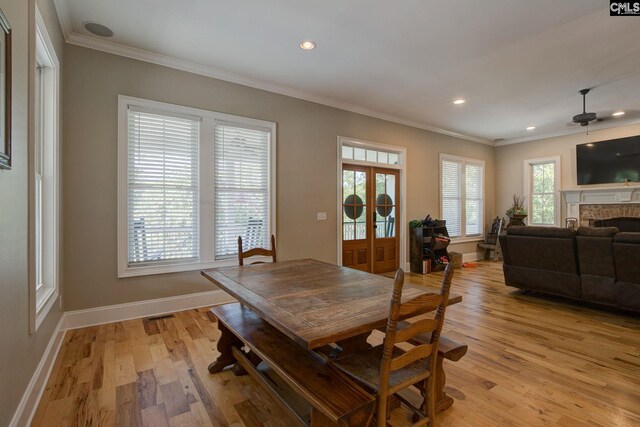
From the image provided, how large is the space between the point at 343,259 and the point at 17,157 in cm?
414

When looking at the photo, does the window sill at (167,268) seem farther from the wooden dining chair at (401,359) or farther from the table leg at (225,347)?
the wooden dining chair at (401,359)

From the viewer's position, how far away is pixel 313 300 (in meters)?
1.63

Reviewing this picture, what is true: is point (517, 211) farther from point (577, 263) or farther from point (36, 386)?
point (36, 386)

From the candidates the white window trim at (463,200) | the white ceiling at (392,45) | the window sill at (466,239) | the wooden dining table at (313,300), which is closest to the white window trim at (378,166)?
the white ceiling at (392,45)

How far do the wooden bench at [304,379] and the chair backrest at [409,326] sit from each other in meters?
0.17

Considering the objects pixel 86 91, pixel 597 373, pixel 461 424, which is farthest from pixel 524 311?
pixel 86 91

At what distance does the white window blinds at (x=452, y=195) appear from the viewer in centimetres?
665

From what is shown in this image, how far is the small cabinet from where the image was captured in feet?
18.8

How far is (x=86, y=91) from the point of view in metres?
3.07

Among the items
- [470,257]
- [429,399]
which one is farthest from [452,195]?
[429,399]

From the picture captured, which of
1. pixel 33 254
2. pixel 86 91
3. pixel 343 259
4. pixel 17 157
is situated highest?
pixel 86 91

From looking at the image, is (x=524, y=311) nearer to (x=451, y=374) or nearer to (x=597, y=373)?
(x=597, y=373)

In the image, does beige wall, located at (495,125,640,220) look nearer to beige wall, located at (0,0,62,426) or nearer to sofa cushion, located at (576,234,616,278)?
sofa cushion, located at (576,234,616,278)

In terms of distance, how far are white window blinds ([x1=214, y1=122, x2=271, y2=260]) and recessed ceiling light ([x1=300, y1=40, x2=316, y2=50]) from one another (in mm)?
1297
